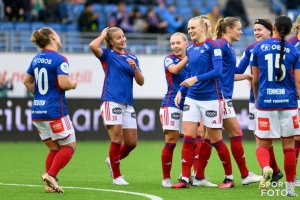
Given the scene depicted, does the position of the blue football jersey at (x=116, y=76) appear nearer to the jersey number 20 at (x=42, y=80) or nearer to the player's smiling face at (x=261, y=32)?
the jersey number 20 at (x=42, y=80)

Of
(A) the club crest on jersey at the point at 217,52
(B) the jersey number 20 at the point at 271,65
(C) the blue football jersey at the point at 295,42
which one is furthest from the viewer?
(C) the blue football jersey at the point at 295,42

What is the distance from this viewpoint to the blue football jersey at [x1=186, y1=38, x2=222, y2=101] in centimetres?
1125

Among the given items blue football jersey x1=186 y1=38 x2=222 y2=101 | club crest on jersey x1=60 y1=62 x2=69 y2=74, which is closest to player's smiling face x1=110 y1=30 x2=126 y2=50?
blue football jersey x1=186 y1=38 x2=222 y2=101

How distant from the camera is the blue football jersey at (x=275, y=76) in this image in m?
10.3

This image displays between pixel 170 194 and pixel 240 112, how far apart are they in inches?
507

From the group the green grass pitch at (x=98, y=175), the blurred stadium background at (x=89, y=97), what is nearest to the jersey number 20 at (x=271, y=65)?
the green grass pitch at (x=98, y=175)

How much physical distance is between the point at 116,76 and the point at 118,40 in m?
0.49

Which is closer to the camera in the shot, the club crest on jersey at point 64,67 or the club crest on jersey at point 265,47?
the club crest on jersey at point 265,47

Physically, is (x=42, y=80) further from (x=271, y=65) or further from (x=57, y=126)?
(x=271, y=65)

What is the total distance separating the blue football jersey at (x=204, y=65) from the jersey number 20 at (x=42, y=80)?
6.10ft

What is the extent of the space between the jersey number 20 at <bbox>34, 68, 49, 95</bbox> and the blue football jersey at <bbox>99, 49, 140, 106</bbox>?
4.81 ft

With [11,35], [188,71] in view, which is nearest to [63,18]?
[11,35]

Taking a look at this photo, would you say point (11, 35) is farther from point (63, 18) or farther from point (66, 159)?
point (66, 159)

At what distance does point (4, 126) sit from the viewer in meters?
21.9
